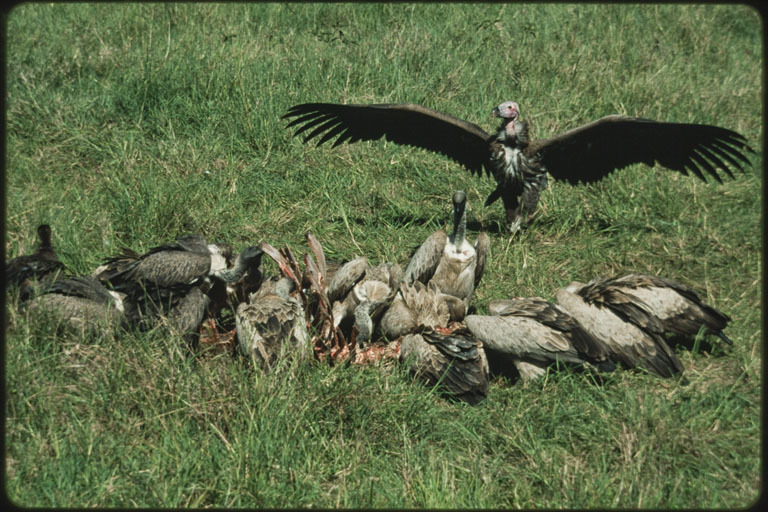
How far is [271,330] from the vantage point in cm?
448

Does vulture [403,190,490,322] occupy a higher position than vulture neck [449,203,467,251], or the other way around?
vulture neck [449,203,467,251]

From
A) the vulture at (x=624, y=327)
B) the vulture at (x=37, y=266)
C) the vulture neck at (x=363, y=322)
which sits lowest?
the vulture neck at (x=363, y=322)

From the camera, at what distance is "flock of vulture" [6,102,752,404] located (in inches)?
176

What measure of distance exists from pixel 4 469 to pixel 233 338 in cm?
167

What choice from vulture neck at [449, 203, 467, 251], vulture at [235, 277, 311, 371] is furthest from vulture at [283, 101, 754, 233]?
vulture at [235, 277, 311, 371]

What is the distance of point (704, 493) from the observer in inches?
138

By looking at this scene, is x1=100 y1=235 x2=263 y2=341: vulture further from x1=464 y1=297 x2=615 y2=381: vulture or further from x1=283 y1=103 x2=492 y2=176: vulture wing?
x1=464 y1=297 x2=615 y2=381: vulture

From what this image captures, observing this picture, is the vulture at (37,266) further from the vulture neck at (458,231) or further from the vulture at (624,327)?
the vulture at (624,327)

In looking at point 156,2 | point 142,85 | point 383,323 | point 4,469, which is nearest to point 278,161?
point 142,85

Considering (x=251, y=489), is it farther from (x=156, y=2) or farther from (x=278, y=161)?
(x=156, y=2)

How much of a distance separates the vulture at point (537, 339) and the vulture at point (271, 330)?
3.71 ft

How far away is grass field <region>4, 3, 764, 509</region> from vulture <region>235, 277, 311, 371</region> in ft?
0.68

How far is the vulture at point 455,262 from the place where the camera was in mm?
5594

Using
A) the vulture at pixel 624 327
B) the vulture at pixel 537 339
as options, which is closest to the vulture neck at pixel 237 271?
the vulture at pixel 537 339
